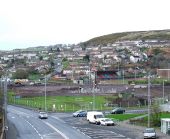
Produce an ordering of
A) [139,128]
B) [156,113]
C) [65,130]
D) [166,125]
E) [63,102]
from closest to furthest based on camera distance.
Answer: [166,125] < [65,130] < [139,128] < [156,113] < [63,102]

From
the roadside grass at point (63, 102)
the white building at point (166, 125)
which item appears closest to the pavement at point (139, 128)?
the white building at point (166, 125)

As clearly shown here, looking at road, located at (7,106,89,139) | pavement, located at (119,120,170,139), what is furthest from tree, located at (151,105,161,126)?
road, located at (7,106,89,139)

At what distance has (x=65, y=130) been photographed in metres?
65.8

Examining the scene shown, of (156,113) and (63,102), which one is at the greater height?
(156,113)

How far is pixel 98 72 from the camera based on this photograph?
198m

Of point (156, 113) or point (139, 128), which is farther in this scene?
point (156, 113)

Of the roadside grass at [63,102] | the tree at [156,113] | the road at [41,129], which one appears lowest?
the roadside grass at [63,102]

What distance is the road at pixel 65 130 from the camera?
58719 mm

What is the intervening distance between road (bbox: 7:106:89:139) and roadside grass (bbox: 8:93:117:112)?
17.8m

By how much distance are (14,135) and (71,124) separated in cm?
1532

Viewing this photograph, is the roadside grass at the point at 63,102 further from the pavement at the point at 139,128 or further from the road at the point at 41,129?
the pavement at the point at 139,128

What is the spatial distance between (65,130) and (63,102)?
5317 centimetres

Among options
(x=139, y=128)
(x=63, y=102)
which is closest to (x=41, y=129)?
(x=139, y=128)

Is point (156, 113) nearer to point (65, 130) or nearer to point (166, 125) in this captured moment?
point (65, 130)
